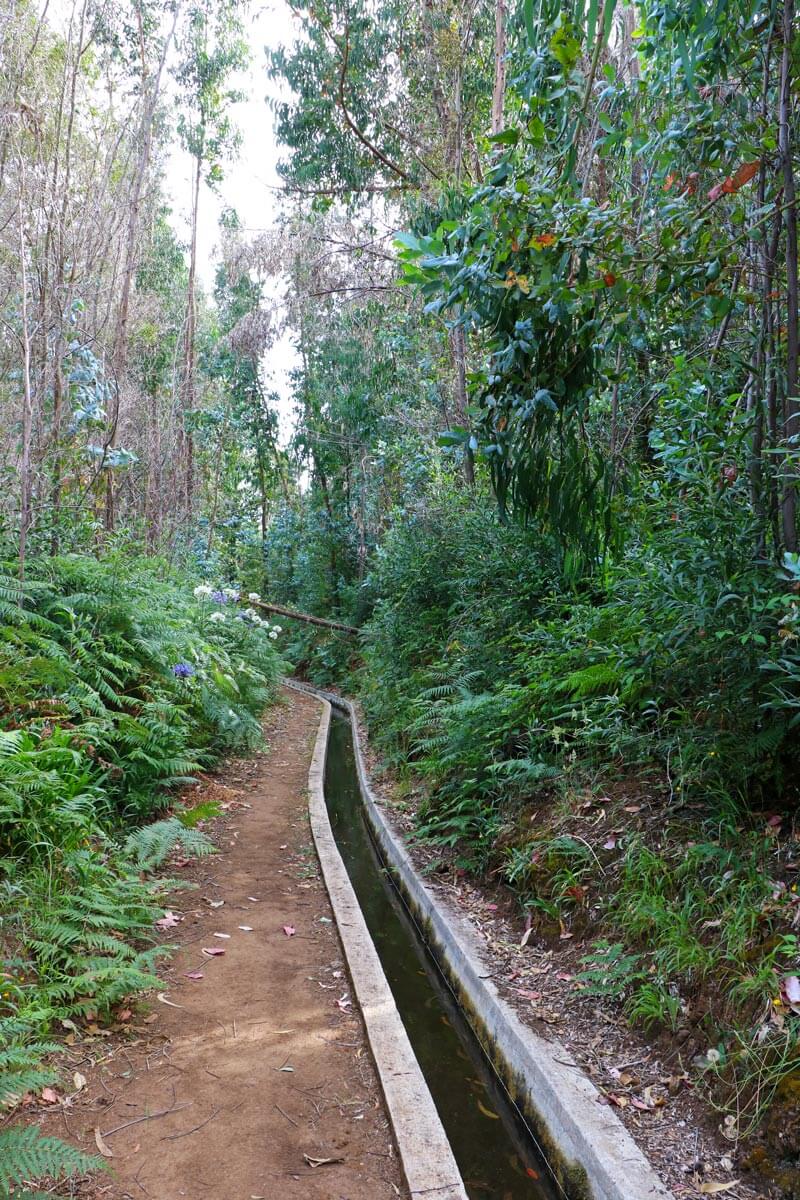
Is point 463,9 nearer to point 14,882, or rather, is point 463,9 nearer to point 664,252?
point 664,252

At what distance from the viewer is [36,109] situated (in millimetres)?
6770

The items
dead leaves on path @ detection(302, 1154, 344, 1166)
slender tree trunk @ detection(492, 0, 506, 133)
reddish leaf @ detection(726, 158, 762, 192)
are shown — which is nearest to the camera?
dead leaves on path @ detection(302, 1154, 344, 1166)

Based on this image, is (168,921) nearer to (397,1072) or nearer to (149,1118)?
(149,1118)

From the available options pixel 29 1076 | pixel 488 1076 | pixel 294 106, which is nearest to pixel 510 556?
pixel 488 1076

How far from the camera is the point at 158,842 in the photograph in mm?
5258

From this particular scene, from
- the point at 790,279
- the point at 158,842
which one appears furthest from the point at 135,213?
the point at 790,279

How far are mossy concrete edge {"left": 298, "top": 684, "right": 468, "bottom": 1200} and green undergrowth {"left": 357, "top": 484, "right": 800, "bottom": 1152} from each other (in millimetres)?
981

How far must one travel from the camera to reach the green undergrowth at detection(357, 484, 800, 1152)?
10.5 feet

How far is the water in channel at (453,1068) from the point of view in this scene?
10.2ft

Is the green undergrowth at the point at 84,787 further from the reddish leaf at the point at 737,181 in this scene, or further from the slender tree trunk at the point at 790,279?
the reddish leaf at the point at 737,181

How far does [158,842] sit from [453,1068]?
2.45 meters

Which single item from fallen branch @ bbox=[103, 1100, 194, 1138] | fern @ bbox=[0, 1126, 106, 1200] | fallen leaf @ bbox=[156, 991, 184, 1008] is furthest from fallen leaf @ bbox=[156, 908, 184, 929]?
fern @ bbox=[0, 1126, 106, 1200]

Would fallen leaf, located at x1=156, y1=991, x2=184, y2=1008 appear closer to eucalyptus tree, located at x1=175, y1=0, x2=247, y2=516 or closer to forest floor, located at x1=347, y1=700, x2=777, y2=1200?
forest floor, located at x1=347, y1=700, x2=777, y2=1200

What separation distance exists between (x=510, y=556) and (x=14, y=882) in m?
5.58
